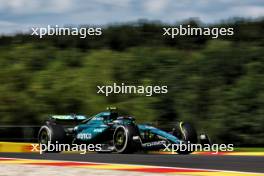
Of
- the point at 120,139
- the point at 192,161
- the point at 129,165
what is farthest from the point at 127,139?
the point at 129,165

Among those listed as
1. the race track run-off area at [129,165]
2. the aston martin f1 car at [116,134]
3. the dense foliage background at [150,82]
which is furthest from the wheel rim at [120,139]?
the dense foliage background at [150,82]

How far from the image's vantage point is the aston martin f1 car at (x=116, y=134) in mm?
11188

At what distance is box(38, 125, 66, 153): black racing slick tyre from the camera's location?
38.9 ft

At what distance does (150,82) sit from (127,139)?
9.29m

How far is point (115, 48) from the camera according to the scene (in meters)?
27.0

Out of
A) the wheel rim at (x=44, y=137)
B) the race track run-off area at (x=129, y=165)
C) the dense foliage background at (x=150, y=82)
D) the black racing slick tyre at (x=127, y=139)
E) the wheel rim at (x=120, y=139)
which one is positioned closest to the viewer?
the race track run-off area at (x=129, y=165)

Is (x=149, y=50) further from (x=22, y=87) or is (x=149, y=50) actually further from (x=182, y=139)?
(x=182, y=139)

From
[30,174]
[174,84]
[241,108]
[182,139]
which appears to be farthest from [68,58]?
[30,174]

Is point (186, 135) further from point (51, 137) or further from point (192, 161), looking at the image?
point (51, 137)

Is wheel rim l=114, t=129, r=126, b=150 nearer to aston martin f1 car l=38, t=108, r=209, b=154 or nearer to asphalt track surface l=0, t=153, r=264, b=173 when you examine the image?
aston martin f1 car l=38, t=108, r=209, b=154

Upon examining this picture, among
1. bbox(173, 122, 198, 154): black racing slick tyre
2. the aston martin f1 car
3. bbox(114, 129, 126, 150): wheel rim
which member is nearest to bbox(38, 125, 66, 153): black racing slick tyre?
the aston martin f1 car

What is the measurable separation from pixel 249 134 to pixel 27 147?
23.4 ft

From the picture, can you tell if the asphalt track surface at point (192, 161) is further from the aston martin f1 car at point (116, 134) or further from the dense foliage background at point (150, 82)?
the dense foliage background at point (150, 82)

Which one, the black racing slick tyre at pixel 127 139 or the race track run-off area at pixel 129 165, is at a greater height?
A: the black racing slick tyre at pixel 127 139
